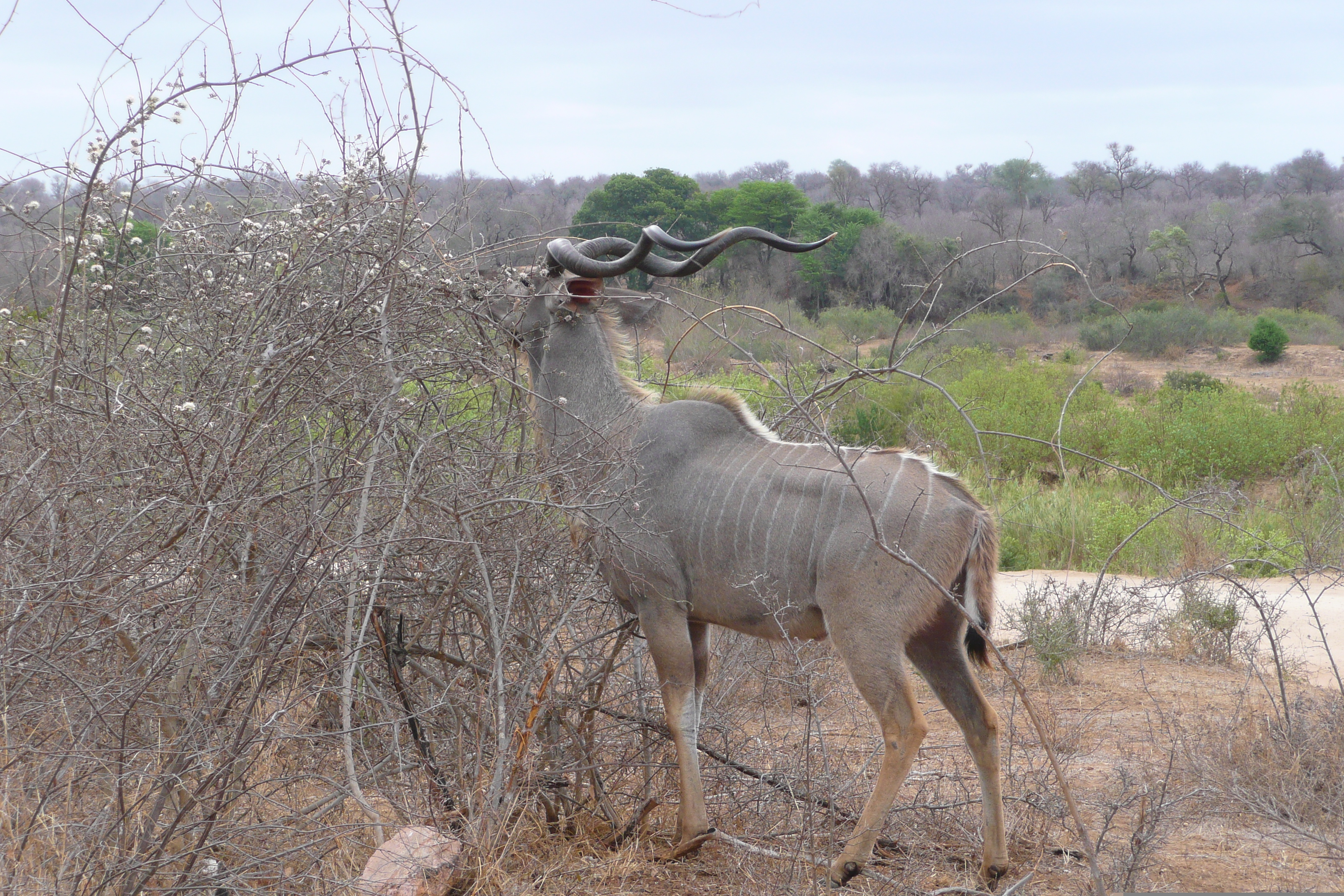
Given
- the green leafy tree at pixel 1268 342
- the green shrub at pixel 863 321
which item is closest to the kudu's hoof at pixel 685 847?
the green shrub at pixel 863 321

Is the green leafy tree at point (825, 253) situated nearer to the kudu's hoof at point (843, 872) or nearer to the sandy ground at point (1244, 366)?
the sandy ground at point (1244, 366)

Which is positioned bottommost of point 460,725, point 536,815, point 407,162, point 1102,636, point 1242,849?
point 1102,636

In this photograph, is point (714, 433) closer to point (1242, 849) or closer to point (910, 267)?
point (1242, 849)

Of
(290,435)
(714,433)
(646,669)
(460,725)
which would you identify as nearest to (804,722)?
(646,669)

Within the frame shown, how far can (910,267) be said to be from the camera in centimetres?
2453

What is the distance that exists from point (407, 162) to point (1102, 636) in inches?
232

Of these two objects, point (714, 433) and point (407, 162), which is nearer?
point (407, 162)

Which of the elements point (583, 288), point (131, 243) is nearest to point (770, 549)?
point (583, 288)

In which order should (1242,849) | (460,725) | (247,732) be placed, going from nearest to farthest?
1. (247,732)
2. (460,725)
3. (1242,849)

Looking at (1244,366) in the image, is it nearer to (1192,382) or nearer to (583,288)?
(1192,382)

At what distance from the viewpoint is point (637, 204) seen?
17.9m

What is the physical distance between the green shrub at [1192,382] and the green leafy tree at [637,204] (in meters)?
9.18

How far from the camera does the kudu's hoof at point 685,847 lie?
368 cm

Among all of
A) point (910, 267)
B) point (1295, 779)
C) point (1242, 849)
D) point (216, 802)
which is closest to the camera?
point (216, 802)
